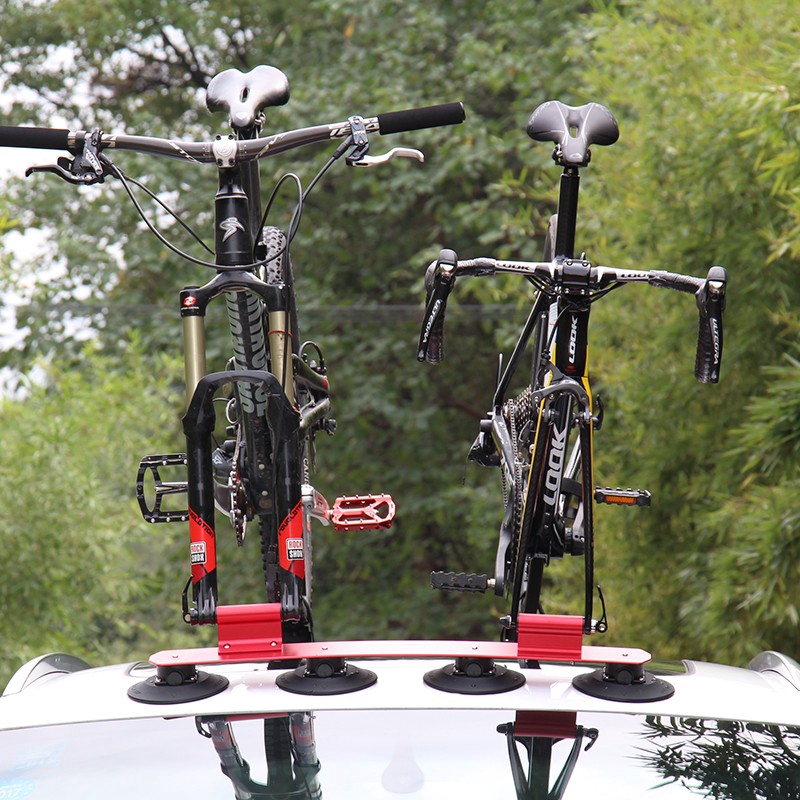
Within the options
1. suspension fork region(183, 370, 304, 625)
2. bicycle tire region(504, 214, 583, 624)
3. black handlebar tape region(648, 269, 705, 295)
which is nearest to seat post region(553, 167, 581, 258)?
bicycle tire region(504, 214, 583, 624)

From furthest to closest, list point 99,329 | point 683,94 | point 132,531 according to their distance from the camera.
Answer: point 99,329
point 132,531
point 683,94

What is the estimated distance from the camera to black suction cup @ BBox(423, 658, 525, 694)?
1.72m

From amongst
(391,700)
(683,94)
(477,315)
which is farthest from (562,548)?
(477,315)

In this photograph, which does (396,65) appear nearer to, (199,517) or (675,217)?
(675,217)

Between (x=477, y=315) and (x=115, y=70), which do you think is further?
(x=115, y=70)

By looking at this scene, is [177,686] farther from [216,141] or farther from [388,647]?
[216,141]

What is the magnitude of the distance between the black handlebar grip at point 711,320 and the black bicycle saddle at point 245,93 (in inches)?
43.4

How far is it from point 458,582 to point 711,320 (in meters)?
0.84

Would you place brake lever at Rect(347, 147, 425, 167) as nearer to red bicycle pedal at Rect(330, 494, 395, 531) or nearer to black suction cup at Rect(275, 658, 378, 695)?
red bicycle pedal at Rect(330, 494, 395, 531)

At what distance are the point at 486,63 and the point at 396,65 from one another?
0.65 m

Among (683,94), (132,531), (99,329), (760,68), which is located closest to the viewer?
(760,68)

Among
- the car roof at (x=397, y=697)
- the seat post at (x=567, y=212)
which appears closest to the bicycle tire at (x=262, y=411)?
the seat post at (x=567, y=212)

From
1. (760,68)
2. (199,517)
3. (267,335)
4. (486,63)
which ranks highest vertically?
(486,63)

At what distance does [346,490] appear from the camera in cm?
895
